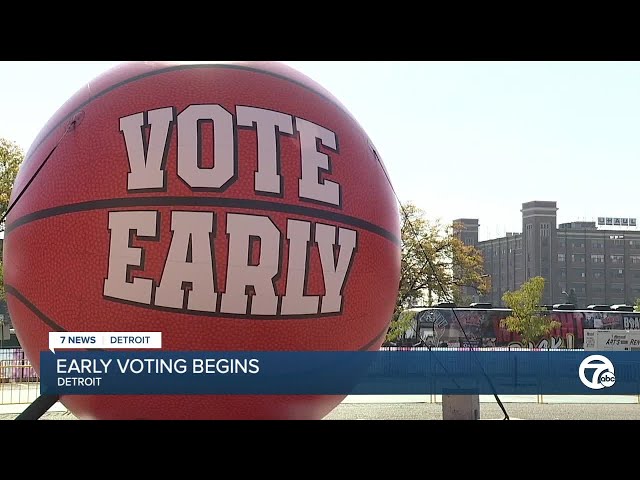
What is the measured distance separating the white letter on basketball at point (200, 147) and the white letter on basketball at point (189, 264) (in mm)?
240

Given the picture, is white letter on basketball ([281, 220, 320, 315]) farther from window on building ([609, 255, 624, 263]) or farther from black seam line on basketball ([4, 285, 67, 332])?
window on building ([609, 255, 624, 263])

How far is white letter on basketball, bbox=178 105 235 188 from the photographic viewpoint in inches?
204

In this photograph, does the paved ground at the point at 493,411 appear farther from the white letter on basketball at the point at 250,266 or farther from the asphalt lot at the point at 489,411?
the white letter on basketball at the point at 250,266

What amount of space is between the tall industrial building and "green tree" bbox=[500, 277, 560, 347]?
6069cm

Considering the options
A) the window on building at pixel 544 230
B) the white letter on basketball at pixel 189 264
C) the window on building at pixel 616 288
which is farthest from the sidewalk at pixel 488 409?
the window on building at pixel 616 288

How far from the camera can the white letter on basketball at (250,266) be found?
518 cm

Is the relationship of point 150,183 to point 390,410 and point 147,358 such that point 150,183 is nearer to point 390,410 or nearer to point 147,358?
point 147,358

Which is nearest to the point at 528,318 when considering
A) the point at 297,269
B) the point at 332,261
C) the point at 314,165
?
the point at 332,261

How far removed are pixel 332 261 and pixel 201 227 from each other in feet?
3.18

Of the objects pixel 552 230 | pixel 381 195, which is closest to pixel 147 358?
pixel 381 195

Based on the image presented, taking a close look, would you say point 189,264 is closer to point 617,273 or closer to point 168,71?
point 168,71

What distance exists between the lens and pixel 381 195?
612cm

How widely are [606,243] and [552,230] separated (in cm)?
759
